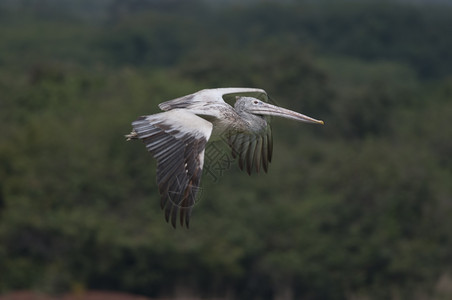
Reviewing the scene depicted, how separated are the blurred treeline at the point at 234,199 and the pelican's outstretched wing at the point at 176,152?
18.1 m

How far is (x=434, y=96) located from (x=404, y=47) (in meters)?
23.2

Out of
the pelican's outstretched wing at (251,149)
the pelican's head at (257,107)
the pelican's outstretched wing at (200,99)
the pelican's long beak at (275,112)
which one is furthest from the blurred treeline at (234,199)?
the pelican's long beak at (275,112)

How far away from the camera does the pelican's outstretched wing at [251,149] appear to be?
10.7m

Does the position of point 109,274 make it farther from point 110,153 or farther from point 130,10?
point 130,10

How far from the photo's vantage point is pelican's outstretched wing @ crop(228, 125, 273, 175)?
34.9 ft

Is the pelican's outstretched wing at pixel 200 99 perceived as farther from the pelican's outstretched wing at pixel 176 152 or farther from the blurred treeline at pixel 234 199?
the blurred treeline at pixel 234 199

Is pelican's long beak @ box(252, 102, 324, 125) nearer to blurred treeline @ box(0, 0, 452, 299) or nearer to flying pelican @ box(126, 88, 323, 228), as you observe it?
flying pelican @ box(126, 88, 323, 228)

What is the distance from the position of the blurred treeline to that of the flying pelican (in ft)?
54.0

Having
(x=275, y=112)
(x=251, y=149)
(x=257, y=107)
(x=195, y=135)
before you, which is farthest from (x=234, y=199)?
(x=195, y=135)

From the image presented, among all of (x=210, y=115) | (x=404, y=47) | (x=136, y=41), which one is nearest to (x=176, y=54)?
(x=136, y=41)

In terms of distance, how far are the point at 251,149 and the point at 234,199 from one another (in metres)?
22.0

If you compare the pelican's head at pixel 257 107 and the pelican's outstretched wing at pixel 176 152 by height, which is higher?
the pelican's head at pixel 257 107

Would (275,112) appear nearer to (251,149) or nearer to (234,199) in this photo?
(251,149)

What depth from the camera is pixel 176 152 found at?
8812mm
